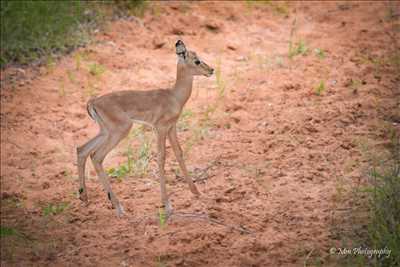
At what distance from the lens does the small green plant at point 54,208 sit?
7000mm

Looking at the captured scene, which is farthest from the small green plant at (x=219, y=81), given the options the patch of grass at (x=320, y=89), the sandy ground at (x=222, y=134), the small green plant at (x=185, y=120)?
the patch of grass at (x=320, y=89)

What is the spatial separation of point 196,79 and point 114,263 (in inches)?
157

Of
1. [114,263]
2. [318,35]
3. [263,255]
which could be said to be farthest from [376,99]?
[114,263]

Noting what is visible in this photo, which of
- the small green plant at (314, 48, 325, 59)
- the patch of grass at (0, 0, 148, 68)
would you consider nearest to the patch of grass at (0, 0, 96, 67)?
the patch of grass at (0, 0, 148, 68)

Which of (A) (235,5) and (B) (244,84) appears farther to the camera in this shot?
(A) (235,5)

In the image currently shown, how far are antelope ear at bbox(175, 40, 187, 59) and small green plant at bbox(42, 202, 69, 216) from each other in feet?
6.41

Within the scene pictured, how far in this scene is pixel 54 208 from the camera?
279 inches

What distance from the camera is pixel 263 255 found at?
18.9ft

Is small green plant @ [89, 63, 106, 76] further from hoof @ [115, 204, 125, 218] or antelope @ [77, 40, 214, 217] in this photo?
hoof @ [115, 204, 125, 218]

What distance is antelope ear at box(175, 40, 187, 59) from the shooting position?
21.8ft

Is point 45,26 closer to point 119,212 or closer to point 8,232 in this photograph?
point 8,232

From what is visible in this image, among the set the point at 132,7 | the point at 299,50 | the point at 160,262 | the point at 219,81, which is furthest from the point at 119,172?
the point at 132,7

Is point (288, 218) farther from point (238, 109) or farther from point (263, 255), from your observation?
point (238, 109)

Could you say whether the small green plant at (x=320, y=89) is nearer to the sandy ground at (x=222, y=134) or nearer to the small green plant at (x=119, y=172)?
the sandy ground at (x=222, y=134)
